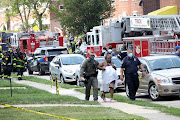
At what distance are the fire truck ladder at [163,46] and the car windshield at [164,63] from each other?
6.24 m

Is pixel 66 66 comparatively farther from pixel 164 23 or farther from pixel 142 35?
pixel 164 23

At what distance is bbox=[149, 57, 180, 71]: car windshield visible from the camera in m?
16.4

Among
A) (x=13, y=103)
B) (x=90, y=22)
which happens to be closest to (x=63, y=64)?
(x=13, y=103)

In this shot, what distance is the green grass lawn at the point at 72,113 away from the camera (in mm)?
11039

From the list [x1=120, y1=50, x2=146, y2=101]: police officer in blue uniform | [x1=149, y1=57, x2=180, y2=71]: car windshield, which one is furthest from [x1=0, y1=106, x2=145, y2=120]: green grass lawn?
[x1=149, y1=57, x2=180, y2=71]: car windshield

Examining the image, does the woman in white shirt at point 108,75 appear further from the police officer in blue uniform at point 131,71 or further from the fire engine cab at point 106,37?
the fire engine cab at point 106,37

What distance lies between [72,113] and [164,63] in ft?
18.5

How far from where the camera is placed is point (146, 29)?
2723 centimetres

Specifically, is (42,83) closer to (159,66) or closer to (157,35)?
(157,35)

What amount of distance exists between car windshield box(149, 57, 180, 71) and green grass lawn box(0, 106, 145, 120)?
12.9 feet

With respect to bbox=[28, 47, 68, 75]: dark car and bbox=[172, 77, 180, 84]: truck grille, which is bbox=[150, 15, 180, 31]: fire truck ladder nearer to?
bbox=[28, 47, 68, 75]: dark car

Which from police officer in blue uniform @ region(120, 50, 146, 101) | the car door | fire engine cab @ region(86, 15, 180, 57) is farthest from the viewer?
fire engine cab @ region(86, 15, 180, 57)

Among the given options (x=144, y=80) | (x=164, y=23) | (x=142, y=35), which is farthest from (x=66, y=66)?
(x=144, y=80)

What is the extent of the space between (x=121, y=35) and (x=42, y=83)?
28.0 ft
